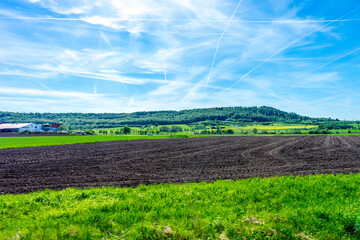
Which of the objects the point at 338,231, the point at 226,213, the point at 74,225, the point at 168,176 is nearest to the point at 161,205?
the point at 226,213

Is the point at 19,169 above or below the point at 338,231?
below

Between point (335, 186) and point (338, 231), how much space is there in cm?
554

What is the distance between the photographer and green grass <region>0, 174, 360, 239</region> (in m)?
6.62

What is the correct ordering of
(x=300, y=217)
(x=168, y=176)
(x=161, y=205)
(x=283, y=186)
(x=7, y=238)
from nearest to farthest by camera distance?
(x=7, y=238)
(x=300, y=217)
(x=161, y=205)
(x=283, y=186)
(x=168, y=176)

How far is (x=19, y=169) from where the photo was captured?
20203mm

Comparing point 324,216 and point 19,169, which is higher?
point 324,216

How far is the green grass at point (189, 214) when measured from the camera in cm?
662

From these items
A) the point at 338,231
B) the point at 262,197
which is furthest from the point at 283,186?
the point at 338,231

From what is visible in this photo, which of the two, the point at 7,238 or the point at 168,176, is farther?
the point at 168,176

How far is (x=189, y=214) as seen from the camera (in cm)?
792

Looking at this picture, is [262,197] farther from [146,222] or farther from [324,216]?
[146,222]

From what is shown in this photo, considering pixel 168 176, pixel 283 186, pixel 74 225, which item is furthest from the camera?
pixel 168 176

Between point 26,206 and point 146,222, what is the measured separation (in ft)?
16.7

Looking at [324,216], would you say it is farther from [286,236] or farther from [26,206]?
[26,206]
